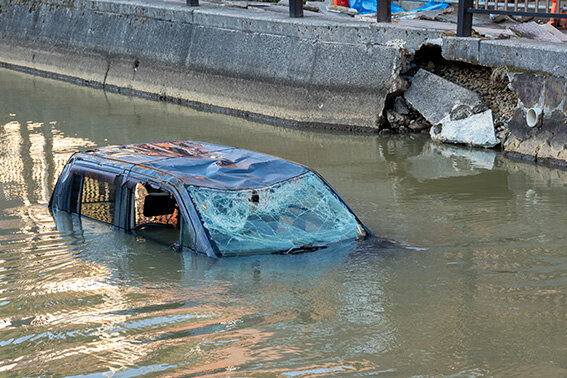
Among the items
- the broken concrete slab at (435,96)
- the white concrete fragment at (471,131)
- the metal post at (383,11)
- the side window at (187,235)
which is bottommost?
the side window at (187,235)

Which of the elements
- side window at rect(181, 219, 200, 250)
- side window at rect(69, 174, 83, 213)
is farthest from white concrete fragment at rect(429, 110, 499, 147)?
side window at rect(181, 219, 200, 250)

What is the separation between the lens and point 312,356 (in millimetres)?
5273

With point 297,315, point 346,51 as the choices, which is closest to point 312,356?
point 297,315

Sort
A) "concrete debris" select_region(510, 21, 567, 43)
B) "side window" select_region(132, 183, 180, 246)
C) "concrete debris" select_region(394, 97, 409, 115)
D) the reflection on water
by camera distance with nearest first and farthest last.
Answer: the reflection on water → "side window" select_region(132, 183, 180, 246) → "concrete debris" select_region(510, 21, 567, 43) → "concrete debris" select_region(394, 97, 409, 115)

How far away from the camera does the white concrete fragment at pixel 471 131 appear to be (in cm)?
1170

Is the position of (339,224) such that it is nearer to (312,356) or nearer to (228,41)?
(312,356)

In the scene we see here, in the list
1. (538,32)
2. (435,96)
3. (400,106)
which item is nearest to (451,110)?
(435,96)

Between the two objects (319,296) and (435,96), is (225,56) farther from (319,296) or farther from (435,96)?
(319,296)

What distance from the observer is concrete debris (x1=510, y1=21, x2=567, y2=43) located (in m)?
12.1

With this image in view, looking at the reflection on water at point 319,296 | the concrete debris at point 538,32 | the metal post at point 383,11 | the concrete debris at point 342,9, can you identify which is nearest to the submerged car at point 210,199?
the reflection on water at point 319,296

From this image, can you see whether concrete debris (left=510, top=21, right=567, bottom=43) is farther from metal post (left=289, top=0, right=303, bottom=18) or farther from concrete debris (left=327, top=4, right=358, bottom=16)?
concrete debris (left=327, top=4, right=358, bottom=16)

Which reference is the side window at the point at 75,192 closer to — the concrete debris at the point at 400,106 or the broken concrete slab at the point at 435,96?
the broken concrete slab at the point at 435,96

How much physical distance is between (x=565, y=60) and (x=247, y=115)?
5272mm

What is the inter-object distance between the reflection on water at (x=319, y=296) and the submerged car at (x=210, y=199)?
15cm
